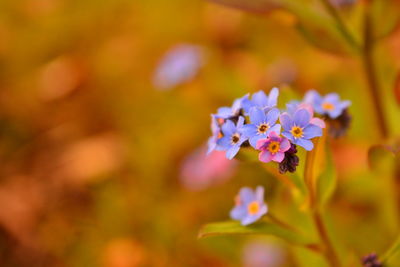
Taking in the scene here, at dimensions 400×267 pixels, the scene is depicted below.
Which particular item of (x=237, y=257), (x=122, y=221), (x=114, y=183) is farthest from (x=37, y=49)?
(x=237, y=257)

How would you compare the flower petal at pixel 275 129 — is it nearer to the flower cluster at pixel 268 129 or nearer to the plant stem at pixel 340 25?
the flower cluster at pixel 268 129

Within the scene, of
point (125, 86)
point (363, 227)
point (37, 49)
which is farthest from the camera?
point (37, 49)

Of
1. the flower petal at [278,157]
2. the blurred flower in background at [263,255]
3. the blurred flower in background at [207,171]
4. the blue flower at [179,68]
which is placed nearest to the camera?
the flower petal at [278,157]

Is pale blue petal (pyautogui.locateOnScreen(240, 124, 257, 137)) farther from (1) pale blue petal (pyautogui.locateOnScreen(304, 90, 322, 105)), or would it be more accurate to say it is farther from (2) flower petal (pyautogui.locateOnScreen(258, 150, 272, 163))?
(1) pale blue petal (pyautogui.locateOnScreen(304, 90, 322, 105))

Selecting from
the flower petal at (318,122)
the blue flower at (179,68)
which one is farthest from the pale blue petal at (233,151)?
the blue flower at (179,68)

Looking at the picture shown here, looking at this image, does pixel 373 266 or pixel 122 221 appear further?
pixel 122 221

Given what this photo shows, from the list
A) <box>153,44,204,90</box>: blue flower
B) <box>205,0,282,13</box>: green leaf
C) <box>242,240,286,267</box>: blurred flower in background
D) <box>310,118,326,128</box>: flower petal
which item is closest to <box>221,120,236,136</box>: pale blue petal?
<box>310,118,326,128</box>: flower petal

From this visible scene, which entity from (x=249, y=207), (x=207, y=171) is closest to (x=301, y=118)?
(x=249, y=207)

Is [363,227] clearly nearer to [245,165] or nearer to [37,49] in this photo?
[245,165]

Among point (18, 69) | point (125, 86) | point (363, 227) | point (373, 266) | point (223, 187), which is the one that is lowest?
point (363, 227)
